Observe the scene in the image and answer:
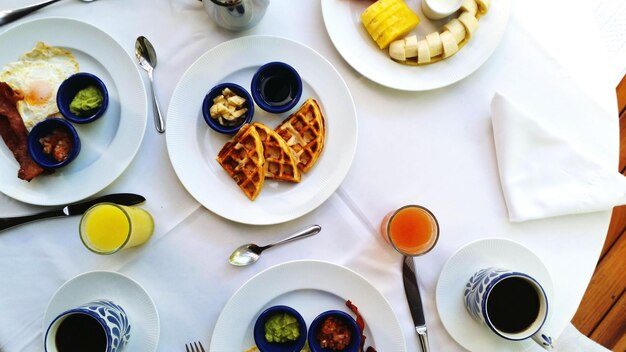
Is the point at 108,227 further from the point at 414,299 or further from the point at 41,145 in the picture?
the point at 414,299

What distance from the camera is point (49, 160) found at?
1543mm

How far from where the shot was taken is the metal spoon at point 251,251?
1578 mm

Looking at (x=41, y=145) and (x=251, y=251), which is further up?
(x=41, y=145)

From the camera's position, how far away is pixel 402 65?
1667 millimetres

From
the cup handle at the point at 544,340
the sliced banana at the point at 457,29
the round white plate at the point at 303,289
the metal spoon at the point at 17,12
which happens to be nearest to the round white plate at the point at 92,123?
the metal spoon at the point at 17,12

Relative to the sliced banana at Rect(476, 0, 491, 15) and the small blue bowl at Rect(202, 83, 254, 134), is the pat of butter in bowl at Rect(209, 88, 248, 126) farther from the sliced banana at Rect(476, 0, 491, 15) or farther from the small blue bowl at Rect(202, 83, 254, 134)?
the sliced banana at Rect(476, 0, 491, 15)

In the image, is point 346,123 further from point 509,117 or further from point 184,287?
point 184,287

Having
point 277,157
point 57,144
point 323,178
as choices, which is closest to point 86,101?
point 57,144

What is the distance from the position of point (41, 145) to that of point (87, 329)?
0.64 m

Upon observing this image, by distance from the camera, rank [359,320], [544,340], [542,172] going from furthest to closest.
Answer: [542,172], [359,320], [544,340]

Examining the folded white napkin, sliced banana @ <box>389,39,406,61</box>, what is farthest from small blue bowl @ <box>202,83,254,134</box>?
the folded white napkin

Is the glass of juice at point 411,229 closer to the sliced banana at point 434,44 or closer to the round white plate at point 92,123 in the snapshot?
the sliced banana at point 434,44

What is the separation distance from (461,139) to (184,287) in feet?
3.68

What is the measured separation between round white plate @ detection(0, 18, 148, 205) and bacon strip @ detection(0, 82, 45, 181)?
1.8 inches
